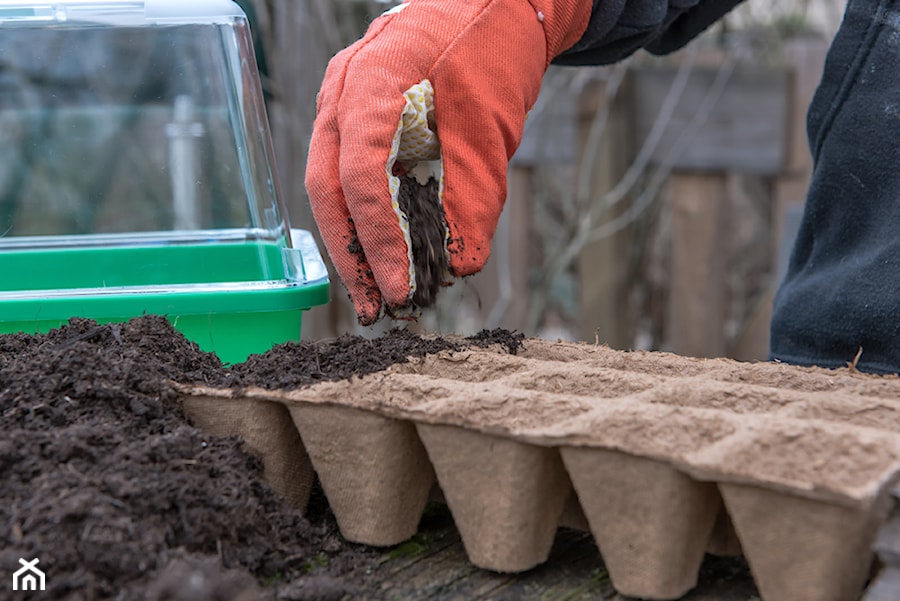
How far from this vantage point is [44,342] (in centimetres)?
121

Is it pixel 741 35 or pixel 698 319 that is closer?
pixel 698 319

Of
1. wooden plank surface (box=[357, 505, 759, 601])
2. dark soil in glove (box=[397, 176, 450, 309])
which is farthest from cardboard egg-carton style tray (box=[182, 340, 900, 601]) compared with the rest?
dark soil in glove (box=[397, 176, 450, 309])

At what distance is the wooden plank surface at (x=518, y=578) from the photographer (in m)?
0.90

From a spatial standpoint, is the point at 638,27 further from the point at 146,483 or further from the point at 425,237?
the point at 146,483

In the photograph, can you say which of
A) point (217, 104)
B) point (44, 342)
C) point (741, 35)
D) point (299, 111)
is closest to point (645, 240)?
point (741, 35)

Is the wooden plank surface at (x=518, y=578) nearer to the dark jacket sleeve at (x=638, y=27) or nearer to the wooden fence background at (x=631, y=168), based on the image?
the dark jacket sleeve at (x=638, y=27)

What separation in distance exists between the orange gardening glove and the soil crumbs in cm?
18

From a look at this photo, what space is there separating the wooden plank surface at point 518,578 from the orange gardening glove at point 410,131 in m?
0.44

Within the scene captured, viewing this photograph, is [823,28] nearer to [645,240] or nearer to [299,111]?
[645,240]

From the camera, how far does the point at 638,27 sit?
1.72 meters

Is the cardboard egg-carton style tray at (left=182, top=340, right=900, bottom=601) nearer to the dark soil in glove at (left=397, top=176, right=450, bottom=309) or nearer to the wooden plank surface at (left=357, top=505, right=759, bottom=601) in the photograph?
the wooden plank surface at (left=357, top=505, right=759, bottom=601)

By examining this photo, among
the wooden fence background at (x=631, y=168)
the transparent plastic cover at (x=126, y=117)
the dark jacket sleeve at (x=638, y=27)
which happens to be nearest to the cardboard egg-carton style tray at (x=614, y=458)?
the transparent plastic cover at (x=126, y=117)

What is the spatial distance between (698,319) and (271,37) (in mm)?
1822

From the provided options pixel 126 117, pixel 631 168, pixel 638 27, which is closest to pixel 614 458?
pixel 638 27
